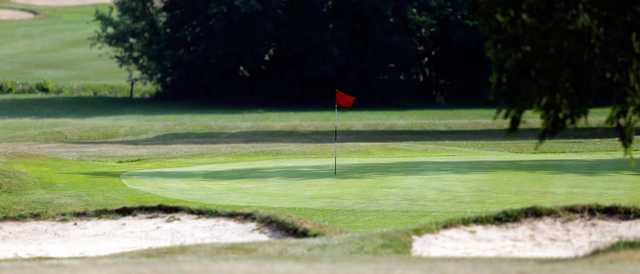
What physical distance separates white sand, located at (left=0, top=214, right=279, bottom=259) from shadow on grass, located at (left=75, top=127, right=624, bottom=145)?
67.3 ft

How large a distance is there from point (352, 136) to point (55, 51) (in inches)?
1493

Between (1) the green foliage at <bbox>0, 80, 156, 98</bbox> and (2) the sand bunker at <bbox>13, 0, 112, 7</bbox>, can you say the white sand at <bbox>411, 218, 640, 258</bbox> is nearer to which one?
(1) the green foliage at <bbox>0, 80, 156, 98</bbox>

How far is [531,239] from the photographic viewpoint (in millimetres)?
13586

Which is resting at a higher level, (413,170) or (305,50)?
(305,50)

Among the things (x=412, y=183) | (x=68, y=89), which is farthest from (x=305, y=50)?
(x=412, y=183)

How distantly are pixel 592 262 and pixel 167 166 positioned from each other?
15665mm

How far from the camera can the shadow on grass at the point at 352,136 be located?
3791cm

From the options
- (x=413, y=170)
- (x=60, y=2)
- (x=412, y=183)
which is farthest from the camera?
(x=60, y=2)

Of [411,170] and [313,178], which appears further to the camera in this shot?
[411,170]

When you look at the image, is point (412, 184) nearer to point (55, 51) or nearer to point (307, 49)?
point (307, 49)

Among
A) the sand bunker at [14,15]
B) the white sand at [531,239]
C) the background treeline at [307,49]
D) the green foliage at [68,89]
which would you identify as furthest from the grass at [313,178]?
the sand bunker at [14,15]

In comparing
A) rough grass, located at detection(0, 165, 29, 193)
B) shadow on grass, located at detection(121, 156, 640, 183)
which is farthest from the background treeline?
rough grass, located at detection(0, 165, 29, 193)

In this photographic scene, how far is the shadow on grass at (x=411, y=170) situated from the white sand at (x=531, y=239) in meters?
5.77

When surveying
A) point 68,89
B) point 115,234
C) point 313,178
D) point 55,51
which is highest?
point 55,51
